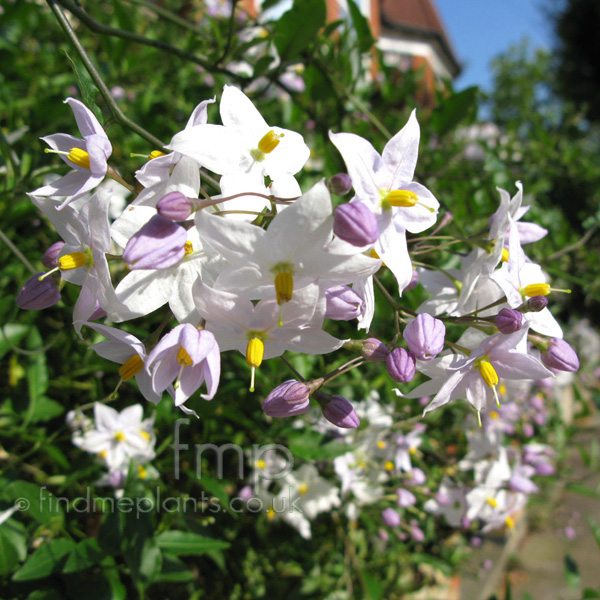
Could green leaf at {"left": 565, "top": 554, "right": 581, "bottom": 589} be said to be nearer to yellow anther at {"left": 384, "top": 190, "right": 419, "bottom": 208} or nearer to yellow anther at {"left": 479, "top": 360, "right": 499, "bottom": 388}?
yellow anther at {"left": 479, "top": 360, "right": 499, "bottom": 388}

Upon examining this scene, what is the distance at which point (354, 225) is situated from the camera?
495mm

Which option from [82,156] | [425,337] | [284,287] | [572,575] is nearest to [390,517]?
[572,575]

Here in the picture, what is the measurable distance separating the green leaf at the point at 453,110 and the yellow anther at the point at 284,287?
97cm

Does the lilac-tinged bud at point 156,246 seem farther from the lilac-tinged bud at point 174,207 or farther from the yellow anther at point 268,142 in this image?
the yellow anther at point 268,142

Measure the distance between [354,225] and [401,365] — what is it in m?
0.19

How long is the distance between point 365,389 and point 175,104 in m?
1.40

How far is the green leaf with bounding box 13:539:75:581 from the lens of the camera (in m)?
0.84

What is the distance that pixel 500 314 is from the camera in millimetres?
616

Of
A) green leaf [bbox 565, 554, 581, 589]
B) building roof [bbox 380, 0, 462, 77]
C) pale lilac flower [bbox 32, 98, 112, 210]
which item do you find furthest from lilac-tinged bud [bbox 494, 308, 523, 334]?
building roof [bbox 380, 0, 462, 77]

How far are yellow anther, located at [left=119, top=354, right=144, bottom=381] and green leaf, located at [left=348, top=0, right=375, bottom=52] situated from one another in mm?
1057

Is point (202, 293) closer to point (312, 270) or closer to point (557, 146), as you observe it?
point (312, 270)

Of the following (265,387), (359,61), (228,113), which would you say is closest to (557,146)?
(359,61)

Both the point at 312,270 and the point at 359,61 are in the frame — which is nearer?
the point at 312,270

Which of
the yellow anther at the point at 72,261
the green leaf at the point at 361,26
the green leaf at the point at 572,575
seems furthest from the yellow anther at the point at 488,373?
the green leaf at the point at 572,575
